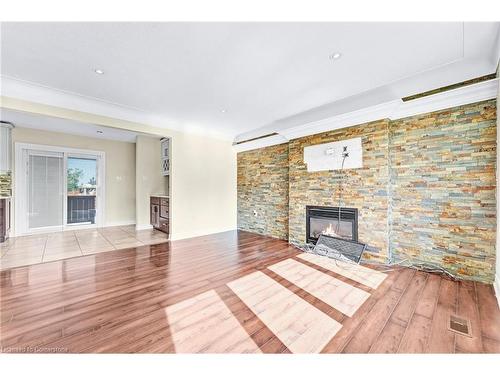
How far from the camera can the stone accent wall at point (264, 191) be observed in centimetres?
471

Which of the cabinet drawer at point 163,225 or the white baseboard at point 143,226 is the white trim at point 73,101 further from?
the white baseboard at point 143,226

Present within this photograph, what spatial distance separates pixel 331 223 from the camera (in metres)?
3.69

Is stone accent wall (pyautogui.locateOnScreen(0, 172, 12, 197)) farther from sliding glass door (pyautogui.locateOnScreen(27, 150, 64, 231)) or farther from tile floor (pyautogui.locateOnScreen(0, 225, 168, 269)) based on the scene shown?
tile floor (pyautogui.locateOnScreen(0, 225, 168, 269))

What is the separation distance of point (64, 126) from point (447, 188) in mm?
7268

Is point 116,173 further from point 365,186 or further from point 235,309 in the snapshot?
point 365,186

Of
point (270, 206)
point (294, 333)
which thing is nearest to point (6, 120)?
point (270, 206)

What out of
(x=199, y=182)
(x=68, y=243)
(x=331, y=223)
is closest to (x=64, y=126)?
(x=68, y=243)

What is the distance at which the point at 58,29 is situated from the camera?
185 cm

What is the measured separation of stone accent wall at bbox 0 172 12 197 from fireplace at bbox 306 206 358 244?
619 cm

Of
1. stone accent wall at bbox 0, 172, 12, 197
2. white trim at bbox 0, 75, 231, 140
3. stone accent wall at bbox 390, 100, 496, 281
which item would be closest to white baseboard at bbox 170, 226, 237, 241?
white trim at bbox 0, 75, 231, 140

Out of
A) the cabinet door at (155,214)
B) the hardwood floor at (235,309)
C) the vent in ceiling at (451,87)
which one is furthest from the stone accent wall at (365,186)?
the cabinet door at (155,214)

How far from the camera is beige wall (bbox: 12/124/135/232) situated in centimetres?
569

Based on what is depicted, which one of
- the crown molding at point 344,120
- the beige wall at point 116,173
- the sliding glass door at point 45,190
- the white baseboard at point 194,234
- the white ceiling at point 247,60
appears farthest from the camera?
the beige wall at point 116,173

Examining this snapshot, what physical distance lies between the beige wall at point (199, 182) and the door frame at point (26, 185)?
9.42 feet
